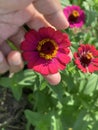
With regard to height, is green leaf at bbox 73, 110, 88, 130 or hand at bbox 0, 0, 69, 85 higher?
hand at bbox 0, 0, 69, 85

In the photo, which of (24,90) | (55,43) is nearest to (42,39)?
(55,43)

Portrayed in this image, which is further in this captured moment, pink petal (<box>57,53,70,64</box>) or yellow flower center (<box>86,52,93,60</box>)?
yellow flower center (<box>86,52,93,60</box>)

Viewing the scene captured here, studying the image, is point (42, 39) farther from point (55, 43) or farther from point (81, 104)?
point (81, 104)

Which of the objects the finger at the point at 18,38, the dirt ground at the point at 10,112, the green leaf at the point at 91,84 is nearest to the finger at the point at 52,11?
the finger at the point at 18,38

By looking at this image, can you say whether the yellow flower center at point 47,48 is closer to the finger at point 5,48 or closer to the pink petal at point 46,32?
the pink petal at point 46,32

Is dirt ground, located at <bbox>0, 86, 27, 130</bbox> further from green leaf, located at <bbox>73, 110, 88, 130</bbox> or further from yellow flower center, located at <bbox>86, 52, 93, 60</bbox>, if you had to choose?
yellow flower center, located at <bbox>86, 52, 93, 60</bbox>

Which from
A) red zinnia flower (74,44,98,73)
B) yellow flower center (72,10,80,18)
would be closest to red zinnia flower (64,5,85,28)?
yellow flower center (72,10,80,18)
